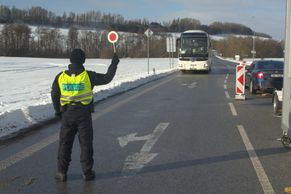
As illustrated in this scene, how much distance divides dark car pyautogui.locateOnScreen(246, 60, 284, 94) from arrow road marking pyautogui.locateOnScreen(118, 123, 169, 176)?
824 cm

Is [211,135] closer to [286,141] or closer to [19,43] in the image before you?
[286,141]

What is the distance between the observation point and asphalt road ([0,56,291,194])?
232 inches

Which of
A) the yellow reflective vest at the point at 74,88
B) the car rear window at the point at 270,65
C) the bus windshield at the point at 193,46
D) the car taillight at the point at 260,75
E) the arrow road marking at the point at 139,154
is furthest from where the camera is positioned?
the bus windshield at the point at 193,46

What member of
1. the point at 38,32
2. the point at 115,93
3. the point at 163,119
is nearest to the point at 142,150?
the point at 163,119

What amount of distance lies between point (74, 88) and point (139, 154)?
2174 mm

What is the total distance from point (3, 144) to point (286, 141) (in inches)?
203

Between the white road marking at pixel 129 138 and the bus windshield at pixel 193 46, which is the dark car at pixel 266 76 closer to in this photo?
the white road marking at pixel 129 138

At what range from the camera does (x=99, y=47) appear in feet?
494

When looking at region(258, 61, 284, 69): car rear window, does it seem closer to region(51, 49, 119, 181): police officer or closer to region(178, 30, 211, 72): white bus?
region(51, 49, 119, 181): police officer

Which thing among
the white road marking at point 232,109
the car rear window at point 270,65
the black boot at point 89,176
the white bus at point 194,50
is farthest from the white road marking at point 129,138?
the white bus at point 194,50

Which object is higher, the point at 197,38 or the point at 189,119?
the point at 197,38

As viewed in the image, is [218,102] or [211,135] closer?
[211,135]

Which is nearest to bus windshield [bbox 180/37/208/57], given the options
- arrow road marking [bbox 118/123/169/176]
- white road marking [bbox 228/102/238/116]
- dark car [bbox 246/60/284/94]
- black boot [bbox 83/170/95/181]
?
dark car [bbox 246/60/284/94]

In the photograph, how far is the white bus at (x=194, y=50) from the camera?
35.4 meters
